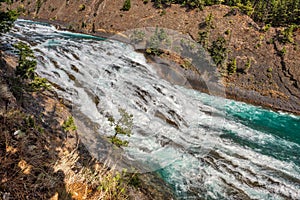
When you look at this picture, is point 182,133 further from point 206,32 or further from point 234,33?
point 234,33

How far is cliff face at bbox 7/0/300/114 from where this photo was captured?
27.2m

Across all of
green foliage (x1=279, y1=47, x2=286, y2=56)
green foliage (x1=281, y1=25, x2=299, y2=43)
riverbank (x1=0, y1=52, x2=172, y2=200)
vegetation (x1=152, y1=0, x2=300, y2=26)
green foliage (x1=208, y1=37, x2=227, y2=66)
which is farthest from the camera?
vegetation (x1=152, y1=0, x2=300, y2=26)

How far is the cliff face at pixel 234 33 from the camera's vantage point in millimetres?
27236

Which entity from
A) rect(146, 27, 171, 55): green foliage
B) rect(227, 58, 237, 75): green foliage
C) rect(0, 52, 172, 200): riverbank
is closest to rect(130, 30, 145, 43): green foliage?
rect(146, 27, 171, 55): green foliage

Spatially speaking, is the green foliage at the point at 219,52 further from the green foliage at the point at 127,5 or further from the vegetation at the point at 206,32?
the green foliage at the point at 127,5

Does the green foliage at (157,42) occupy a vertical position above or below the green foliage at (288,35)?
below

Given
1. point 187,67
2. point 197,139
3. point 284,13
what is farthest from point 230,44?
point 197,139

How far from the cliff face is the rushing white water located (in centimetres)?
885

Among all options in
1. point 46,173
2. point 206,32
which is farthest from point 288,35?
point 46,173

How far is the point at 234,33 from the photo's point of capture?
118 feet

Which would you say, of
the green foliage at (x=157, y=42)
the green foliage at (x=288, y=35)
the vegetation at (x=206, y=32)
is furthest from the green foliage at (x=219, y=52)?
the green foliage at (x=288, y=35)

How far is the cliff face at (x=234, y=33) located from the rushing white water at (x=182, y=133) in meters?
8.85

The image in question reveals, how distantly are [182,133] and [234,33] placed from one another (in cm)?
3011

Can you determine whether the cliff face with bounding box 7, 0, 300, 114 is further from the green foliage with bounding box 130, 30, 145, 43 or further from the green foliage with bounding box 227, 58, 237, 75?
the green foliage with bounding box 130, 30, 145, 43
